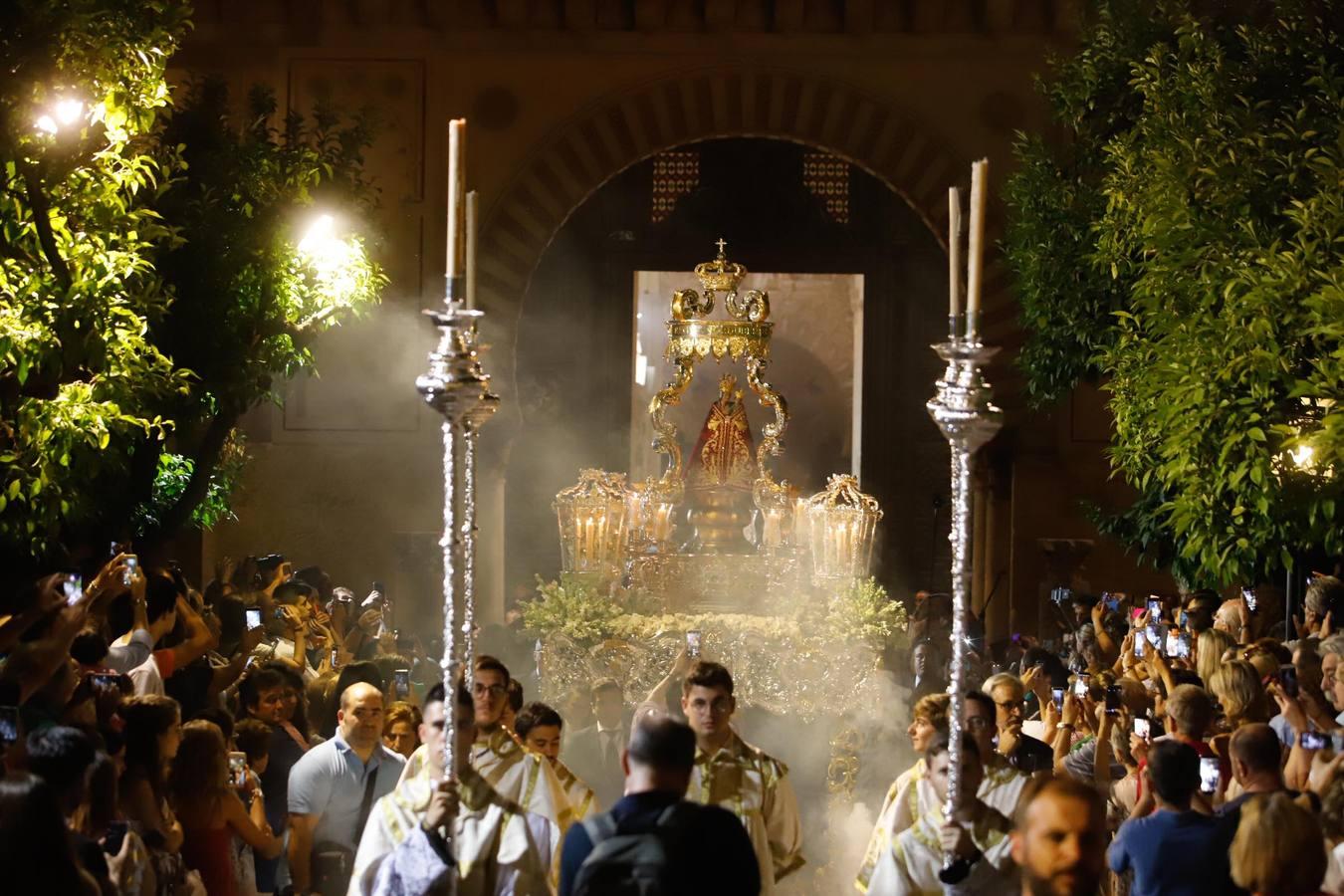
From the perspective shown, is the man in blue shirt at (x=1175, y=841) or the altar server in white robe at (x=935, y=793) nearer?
the man in blue shirt at (x=1175, y=841)

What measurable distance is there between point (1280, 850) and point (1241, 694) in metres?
2.08

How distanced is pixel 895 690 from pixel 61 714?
518 cm

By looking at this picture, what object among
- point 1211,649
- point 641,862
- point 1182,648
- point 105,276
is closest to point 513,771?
point 641,862

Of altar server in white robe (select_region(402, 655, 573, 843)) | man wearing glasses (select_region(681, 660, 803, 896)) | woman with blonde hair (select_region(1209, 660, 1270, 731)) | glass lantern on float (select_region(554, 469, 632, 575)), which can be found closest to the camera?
altar server in white robe (select_region(402, 655, 573, 843))

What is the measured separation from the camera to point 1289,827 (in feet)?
13.8

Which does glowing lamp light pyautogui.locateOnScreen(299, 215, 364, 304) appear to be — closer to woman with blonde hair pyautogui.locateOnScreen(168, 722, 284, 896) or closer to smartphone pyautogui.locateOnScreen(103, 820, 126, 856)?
woman with blonde hair pyautogui.locateOnScreen(168, 722, 284, 896)

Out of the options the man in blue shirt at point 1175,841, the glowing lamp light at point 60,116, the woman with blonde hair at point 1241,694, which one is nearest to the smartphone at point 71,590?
the glowing lamp light at point 60,116

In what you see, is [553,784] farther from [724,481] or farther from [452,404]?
[724,481]

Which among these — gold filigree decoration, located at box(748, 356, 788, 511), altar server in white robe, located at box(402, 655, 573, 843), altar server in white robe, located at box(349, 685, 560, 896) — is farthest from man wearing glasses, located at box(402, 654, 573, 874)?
gold filigree decoration, located at box(748, 356, 788, 511)

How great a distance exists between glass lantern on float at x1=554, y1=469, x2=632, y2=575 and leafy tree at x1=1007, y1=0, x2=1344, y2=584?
292 cm

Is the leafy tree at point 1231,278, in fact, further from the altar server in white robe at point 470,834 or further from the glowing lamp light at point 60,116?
the glowing lamp light at point 60,116

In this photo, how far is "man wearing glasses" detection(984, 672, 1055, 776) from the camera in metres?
6.43

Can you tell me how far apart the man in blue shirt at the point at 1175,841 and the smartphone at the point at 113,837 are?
8.00 feet

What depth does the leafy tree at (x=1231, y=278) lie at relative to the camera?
25.0 ft
